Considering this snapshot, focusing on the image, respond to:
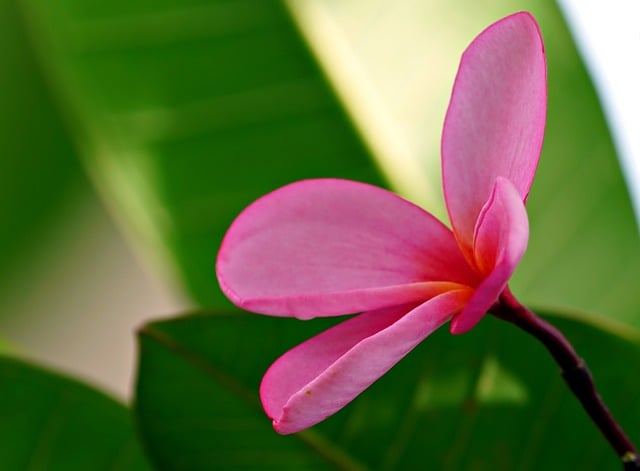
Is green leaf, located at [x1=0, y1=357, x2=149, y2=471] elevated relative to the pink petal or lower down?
lower down

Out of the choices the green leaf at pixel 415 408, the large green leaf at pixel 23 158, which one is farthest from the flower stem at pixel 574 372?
the large green leaf at pixel 23 158

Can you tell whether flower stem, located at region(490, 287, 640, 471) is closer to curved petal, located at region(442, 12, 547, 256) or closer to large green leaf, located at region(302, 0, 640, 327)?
curved petal, located at region(442, 12, 547, 256)

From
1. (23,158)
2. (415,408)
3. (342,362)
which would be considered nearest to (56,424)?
(415,408)

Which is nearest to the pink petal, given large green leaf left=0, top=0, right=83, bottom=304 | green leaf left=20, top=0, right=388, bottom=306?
green leaf left=20, top=0, right=388, bottom=306

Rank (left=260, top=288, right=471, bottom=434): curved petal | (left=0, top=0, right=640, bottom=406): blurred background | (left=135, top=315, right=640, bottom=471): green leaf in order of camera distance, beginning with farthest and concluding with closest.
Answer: (left=0, top=0, right=640, bottom=406): blurred background, (left=135, top=315, right=640, bottom=471): green leaf, (left=260, top=288, right=471, bottom=434): curved petal

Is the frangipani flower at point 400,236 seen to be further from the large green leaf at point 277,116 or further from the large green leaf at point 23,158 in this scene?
the large green leaf at point 23,158

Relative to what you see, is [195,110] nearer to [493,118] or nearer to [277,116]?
[277,116]
